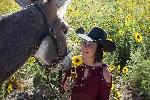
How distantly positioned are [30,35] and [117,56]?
4.19m

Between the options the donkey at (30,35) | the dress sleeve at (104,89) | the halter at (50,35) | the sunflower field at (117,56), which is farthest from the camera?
the sunflower field at (117,56)

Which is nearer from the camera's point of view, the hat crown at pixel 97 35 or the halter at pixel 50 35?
the halter at pixel 50 35

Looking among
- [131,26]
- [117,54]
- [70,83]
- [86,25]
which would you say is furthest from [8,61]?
[86,25]

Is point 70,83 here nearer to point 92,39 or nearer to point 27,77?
point 92,39

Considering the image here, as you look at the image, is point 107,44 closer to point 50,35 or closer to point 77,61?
point 77,61

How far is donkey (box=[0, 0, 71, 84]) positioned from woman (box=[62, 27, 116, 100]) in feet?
2.49

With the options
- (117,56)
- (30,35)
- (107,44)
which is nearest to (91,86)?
(107,44)

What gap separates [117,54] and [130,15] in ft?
5.10

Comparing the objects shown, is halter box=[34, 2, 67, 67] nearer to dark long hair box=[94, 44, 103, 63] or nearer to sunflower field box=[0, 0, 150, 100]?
dark long hair box=[94, 44, 103, 63]

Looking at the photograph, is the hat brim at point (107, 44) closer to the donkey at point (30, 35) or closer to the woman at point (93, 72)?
the woman at point (93, 72)

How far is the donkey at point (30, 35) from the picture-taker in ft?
10.6

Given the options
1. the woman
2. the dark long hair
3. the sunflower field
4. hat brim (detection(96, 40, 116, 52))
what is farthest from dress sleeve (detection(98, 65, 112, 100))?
the sunflower field

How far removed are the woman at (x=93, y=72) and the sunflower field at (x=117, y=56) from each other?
455 mm

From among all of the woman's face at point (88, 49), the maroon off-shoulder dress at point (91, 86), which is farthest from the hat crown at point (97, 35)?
the maroon off-shoulder dress at point (91, 86)
